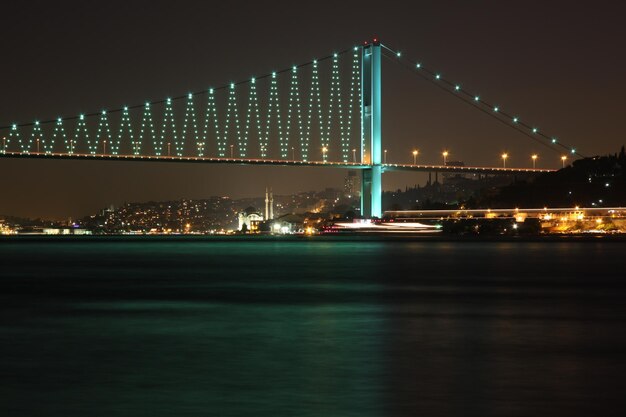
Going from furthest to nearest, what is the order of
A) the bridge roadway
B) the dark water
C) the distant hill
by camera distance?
the distant hill, the bridge roadway, the dark water

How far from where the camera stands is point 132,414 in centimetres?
622

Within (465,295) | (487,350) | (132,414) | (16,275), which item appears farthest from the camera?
(16,275)

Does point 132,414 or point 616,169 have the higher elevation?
point 616,169

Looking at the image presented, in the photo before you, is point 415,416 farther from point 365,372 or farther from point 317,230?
point 317,230

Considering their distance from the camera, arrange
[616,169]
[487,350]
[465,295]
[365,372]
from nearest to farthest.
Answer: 1. [365,372]
2. [487,350]
3. [465,295]
4. [616,169]

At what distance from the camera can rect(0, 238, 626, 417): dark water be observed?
665cm

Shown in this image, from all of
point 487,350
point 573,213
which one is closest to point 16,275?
point 487,350

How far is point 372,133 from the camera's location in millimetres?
56219

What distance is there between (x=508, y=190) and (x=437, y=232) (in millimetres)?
12157

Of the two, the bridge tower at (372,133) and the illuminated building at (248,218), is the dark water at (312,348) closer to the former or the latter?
the bridge tower at (372,133)

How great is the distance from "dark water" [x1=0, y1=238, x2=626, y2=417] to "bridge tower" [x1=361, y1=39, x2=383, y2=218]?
36.5 m

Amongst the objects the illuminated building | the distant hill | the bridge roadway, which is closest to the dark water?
the bridge roadway

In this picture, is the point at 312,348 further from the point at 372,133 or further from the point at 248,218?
the point at 248,218

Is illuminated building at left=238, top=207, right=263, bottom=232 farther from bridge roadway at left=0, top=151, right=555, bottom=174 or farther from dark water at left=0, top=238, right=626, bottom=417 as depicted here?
dark water at left=0, top=238, right=626, bottom=417
